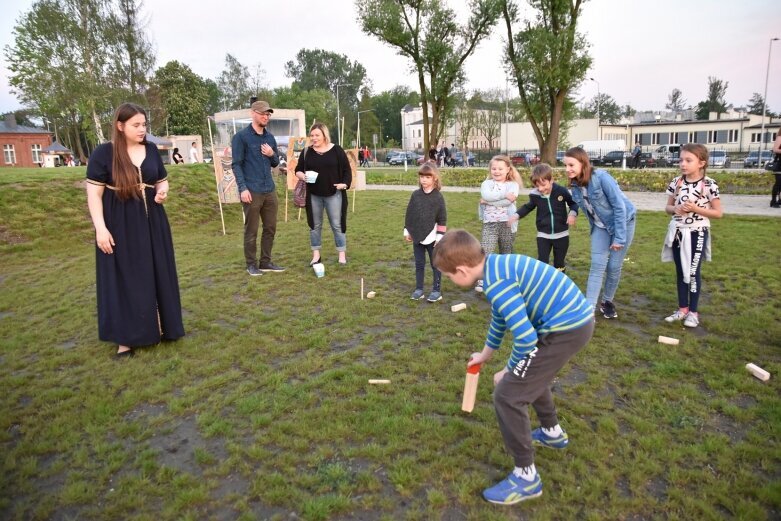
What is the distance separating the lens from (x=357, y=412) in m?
3.98

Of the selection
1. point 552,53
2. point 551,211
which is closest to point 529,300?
point 551,211

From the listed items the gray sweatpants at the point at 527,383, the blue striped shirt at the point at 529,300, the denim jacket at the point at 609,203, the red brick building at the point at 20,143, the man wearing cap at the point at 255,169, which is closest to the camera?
the blue striped shirt at the point at 529,300

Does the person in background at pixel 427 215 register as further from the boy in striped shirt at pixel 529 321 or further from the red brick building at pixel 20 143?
the red brick building at pixel 20 143

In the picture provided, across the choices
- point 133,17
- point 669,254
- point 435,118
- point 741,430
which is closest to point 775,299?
point 669,254

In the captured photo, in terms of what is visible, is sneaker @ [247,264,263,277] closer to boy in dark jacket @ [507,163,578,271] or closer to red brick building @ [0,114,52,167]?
boy in dark jacket @ [507,163,578,271]

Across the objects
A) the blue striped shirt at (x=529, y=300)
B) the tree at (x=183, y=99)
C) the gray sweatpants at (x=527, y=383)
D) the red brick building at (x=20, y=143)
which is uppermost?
the tree at (x=183, y=99)

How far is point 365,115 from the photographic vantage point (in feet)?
316

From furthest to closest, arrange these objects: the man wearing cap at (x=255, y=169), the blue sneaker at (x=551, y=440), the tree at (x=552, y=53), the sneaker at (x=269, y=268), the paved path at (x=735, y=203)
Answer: the tree at (x=552, y=53)
the paved path at (x=735, y=203)
the sneaker at (x=269, y=268)
the man wearing cap at (x=255, y=169)
the blue sneaker at (x=551, y=440)

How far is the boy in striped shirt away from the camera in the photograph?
288 cm

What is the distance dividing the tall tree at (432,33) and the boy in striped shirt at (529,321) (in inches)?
1238

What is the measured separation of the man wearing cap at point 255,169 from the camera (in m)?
7.70

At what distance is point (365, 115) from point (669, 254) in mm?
94742

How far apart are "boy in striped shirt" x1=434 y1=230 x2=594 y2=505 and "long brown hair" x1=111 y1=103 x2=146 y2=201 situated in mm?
3445

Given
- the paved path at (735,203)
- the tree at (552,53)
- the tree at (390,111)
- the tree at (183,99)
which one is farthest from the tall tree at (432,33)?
the tree at (390,111)
